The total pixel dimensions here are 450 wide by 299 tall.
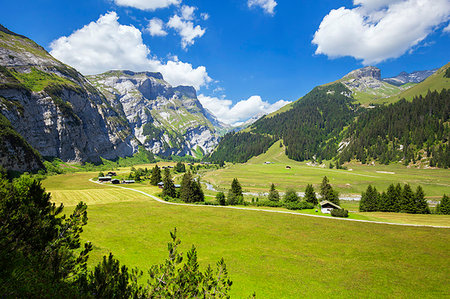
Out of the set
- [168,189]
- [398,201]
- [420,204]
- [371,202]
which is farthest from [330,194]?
[168,189]

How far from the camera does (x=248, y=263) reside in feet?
81.6

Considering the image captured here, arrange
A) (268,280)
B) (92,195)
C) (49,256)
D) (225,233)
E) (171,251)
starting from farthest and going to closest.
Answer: (92,195)
(225,233)
(268,280)
(171,251)
(49,256)

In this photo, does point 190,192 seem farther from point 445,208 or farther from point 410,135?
point 410,135

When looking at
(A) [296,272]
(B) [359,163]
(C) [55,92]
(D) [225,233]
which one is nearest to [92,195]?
(D) [225,233]

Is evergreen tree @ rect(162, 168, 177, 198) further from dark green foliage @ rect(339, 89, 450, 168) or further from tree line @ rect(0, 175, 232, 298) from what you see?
dark green foliage @ rect(339, 89, 450, 168)

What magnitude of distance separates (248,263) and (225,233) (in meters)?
12.3

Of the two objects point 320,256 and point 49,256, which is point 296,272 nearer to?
point 320,256

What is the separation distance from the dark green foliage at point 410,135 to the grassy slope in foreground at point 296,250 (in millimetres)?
140162

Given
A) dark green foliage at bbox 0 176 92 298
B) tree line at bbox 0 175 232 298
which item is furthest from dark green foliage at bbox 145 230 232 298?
dark green foliage at bbox 0 176 92 298

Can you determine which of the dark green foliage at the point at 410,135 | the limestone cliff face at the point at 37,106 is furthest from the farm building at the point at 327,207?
the limestone cliff face at the point at 37,106

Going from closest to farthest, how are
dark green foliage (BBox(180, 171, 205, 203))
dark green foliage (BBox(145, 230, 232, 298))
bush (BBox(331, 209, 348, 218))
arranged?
dark green foliage (BBox(145, 230, 232, 298)) < bush (BBox(331, 209, 348, 218)) < dark green foliage (BBox(180, 171, 205, 203))

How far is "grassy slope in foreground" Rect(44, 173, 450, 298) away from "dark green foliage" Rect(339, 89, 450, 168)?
140 metres

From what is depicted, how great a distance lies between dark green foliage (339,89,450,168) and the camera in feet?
465

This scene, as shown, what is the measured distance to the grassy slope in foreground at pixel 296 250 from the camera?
1983 cm
